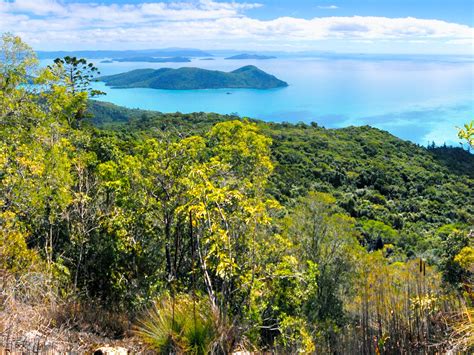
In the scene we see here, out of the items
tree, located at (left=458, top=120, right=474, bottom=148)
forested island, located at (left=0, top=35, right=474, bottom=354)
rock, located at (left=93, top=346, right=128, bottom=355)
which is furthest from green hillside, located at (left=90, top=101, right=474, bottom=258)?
rock, located at (left=93, top=346, right=128, bottom=355)

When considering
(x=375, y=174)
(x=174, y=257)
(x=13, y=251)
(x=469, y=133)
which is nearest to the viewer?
(x=469, y=133)

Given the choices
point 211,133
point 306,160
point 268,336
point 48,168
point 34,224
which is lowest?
point 306,160

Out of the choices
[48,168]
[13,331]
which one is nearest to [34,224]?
[48,168]

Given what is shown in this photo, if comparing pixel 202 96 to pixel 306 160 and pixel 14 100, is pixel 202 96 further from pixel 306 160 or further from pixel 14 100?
pixel 14 100

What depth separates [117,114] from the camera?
108688mm

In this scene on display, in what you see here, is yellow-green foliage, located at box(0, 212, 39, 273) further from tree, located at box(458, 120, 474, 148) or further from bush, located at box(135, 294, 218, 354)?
tree, located at box(458, 120, 474, 148)

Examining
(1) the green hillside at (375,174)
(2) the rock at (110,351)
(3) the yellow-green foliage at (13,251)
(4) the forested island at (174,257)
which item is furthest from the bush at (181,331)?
(1) the green hillside at (375,174)

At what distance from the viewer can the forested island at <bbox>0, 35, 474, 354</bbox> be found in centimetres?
445

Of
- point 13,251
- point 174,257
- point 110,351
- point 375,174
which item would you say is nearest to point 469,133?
point 110,351

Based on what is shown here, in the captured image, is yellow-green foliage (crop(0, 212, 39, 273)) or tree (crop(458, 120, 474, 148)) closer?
tree (crop(458, 120, 474, 148))

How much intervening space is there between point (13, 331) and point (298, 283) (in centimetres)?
502

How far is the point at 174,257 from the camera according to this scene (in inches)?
322

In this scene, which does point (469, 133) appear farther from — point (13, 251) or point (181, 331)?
point (13, 251)

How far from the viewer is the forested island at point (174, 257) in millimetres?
4453
